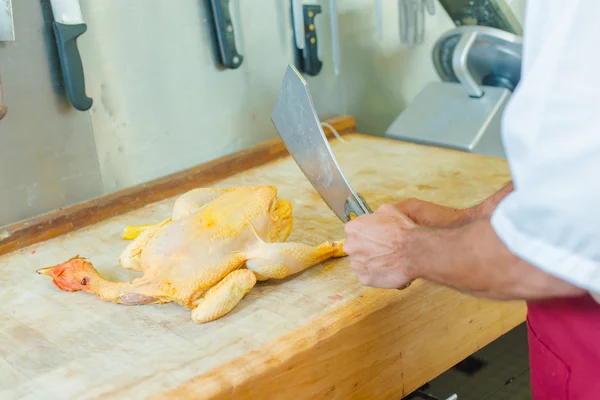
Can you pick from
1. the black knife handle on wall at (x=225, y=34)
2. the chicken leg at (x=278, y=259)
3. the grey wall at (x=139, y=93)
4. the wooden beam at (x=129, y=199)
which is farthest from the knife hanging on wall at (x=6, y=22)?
the chicken leg at (x=278, y=259)

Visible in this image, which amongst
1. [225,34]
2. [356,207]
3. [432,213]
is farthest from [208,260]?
[225,34]

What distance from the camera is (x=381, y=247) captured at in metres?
0.94

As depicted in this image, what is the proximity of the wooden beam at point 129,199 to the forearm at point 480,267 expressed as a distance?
944 millimetres

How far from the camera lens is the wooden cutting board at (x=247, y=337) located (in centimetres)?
96

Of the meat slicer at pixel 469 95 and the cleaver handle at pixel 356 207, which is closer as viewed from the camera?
the cleaver handle at pixel 356 207

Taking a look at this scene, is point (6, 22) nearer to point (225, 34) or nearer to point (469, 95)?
point (225, 34)

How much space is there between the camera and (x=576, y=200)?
2.03 ft

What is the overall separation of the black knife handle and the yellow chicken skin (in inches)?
15.6

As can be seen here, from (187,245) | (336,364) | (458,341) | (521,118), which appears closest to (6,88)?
(187,245)

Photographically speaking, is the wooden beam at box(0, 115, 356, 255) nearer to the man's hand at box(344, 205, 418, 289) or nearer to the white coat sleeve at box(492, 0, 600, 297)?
the man's hand at box(344, 205, 418, 289)

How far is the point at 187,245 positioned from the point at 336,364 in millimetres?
330

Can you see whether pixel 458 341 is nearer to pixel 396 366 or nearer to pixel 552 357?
pixel 396 366

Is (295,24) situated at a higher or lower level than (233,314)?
higher

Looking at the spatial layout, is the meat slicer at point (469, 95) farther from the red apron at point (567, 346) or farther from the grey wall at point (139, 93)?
the red apron at point (567, 346)
